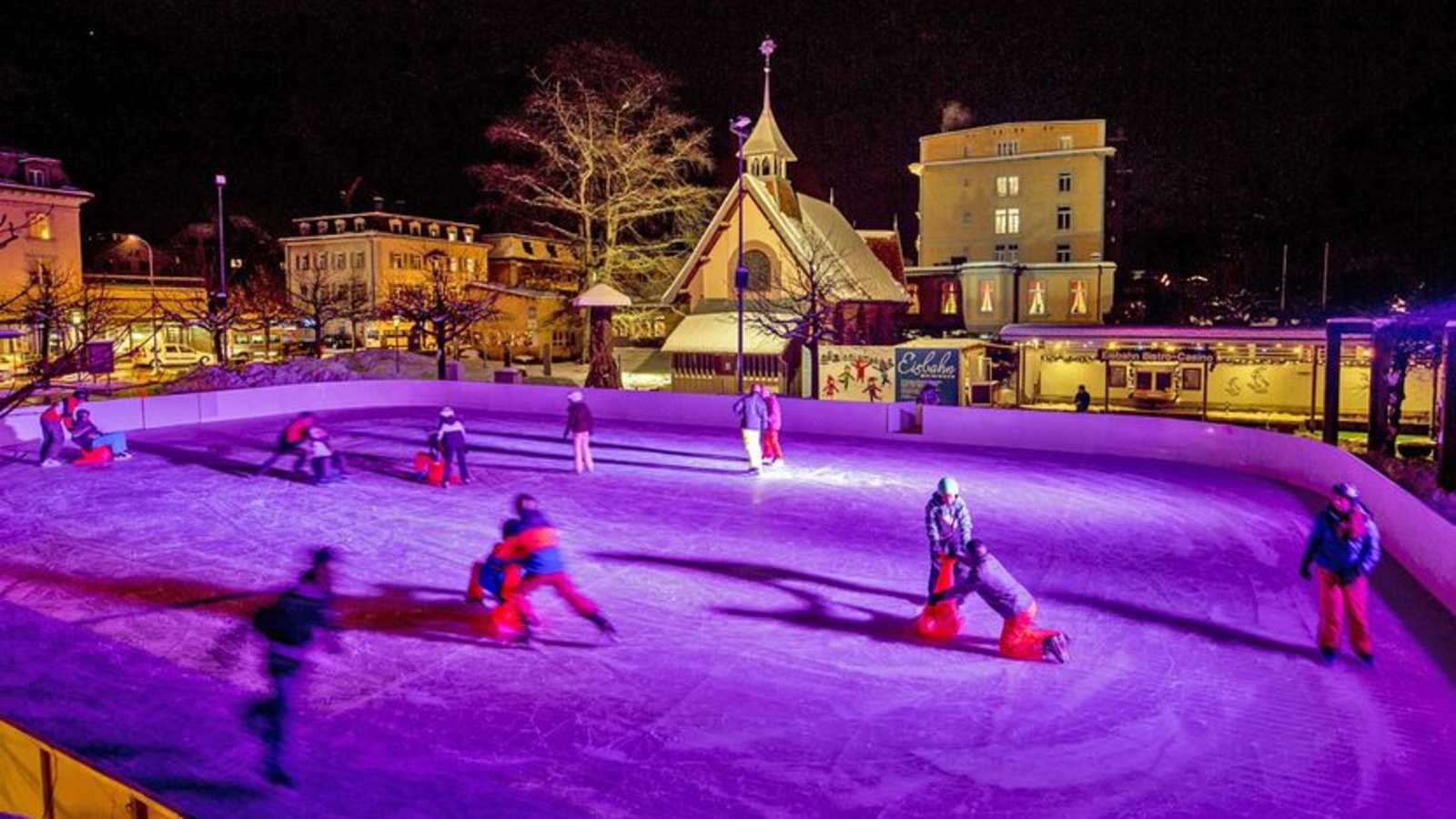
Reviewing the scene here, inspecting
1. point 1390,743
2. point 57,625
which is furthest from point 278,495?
point 1390,743

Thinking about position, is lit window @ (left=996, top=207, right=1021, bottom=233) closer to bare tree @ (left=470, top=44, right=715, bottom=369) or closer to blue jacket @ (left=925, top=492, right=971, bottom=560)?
bare tree @ (left=470, top=44, right=715, bottom=369)

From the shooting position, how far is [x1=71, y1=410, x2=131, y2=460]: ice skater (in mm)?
19094

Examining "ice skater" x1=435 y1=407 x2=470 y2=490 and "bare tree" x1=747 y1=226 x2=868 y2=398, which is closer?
"ice skater" x1=435 y1=407 x2=470 y2=490

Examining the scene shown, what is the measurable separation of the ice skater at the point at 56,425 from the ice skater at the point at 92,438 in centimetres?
19

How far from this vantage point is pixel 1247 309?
52.3 meters

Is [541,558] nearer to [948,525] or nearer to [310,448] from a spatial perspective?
[948,525]

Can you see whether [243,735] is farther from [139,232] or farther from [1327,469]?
[139,232]

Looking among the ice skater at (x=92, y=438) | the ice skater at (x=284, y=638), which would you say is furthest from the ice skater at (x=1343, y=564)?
the ice skater at (x=92, y=438)

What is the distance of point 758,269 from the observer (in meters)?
35.9

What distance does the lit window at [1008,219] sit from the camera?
47562 millimetres

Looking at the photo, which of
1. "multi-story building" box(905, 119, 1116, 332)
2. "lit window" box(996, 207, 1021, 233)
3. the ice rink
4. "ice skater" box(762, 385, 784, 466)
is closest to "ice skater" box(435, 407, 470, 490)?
the ice rink

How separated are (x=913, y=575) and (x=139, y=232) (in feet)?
230

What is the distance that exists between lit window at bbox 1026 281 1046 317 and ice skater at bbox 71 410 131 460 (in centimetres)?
3788

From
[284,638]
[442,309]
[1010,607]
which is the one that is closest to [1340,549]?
[1010,607]
